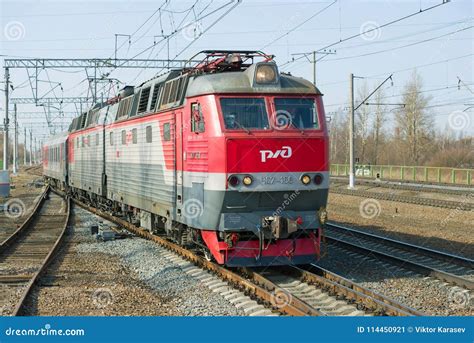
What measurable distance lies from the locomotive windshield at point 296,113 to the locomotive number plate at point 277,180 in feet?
3.18

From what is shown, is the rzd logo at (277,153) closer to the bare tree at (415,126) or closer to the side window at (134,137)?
the side window at (134,137)

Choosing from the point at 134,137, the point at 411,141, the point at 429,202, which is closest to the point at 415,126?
the point at 411,141

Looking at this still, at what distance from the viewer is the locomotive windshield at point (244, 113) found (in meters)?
10.6

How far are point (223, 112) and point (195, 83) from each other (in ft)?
3.58

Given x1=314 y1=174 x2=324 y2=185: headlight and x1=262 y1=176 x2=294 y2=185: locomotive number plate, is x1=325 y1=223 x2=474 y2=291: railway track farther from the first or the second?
x1=262 y1=176 x2=294 y2=185: locomotive number plate

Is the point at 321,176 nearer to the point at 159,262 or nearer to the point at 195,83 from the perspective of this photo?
the point at 195,83

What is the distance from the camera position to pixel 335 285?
9539 mm

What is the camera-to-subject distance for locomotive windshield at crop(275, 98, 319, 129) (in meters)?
10.9

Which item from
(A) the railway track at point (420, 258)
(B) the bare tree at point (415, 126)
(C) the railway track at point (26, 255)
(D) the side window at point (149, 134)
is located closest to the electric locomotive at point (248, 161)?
(D) the side window at point (149, 134)

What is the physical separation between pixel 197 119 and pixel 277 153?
5.49 feet

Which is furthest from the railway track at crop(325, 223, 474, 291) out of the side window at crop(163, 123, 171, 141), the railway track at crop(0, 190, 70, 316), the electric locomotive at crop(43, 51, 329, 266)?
the railway track at crop(0, 190, 70, 316)

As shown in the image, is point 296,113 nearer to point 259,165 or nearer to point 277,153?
point 277,153

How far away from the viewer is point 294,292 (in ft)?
31.9

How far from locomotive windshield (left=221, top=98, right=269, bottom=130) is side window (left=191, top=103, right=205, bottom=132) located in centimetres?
53
